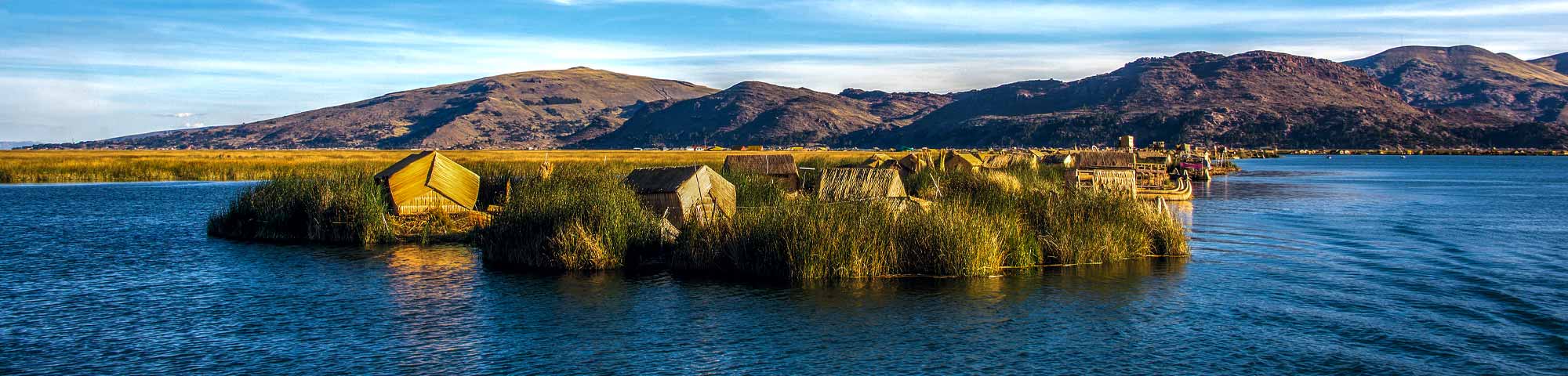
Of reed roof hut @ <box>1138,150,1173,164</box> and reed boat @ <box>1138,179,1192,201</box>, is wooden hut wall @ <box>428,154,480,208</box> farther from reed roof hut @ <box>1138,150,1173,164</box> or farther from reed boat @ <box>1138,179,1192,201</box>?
reed roof hut @ <box>1138,150,1173,164</box>

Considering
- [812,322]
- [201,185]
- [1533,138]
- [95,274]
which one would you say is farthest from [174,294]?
[1533,138]

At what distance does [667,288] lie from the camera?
1677 centimetres

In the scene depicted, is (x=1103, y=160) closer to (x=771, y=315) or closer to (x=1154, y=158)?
(x=1154, y=158)

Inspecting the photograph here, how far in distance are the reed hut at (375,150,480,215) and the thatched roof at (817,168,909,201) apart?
9017 mm

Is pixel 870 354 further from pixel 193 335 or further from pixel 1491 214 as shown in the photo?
pixel 1491 214

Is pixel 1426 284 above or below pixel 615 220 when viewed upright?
below

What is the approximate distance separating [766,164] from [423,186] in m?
12.4

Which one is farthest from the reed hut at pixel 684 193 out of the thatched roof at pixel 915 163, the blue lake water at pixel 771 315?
the thatched roof at pixel 915 163

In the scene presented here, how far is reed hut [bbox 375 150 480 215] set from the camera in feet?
84.2

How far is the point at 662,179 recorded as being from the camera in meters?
23.0

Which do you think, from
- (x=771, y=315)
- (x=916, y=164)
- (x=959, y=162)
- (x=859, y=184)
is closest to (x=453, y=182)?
(x=859, y=184)

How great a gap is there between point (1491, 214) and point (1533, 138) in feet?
567

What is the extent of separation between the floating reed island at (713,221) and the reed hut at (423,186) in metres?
0.04

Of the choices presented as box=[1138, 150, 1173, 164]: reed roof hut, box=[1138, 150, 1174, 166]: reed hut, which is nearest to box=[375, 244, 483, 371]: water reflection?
box=[1138, 150, 1174, 166]: reed hut
